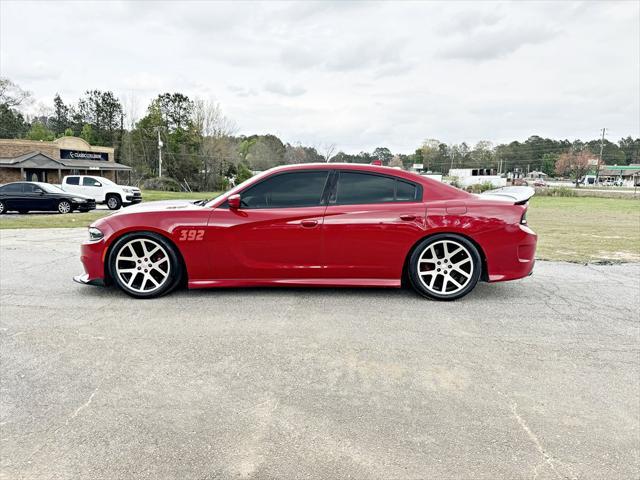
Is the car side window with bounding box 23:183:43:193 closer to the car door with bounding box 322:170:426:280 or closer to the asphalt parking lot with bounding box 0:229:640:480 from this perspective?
the asphalt parking lot with bounding box 0:229:640:480

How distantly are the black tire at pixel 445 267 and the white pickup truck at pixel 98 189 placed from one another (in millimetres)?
20352

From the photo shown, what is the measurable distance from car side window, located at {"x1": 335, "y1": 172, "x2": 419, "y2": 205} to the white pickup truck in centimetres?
1982

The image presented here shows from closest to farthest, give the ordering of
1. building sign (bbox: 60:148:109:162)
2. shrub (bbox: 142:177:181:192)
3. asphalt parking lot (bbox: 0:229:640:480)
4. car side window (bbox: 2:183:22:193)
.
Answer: asphalt parking lot (bbox: 0:229:640:480) < car side window (bbox: 2:183:22:193) < building sign (bbox: 60:148:109:162) < shrub (bbox: 142:177:181:192)

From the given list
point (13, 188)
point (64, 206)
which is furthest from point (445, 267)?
point (13, 188)

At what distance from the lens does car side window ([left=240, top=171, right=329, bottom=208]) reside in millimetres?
4562

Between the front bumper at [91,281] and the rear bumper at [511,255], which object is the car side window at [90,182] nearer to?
the front bumper at [91,281]

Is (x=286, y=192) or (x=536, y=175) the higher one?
(x=536, y=175)

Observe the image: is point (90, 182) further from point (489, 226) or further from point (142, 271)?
point (489, 226)

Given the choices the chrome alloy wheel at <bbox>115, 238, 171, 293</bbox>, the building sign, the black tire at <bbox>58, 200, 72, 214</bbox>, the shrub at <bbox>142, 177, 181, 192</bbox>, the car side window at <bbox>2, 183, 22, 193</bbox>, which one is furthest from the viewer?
the shrub at <bbox>142, 177, 181, 192</bbox>

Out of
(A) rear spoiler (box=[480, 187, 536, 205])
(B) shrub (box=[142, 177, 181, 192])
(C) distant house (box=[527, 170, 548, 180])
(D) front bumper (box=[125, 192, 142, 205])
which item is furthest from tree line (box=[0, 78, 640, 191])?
(C) distant house (box=[527, 170, 548, 180])

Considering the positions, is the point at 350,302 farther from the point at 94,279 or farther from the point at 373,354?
the point at 94,279

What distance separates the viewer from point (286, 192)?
4.59m

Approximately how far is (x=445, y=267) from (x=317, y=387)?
7.88ft

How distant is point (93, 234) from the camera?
182 inches
